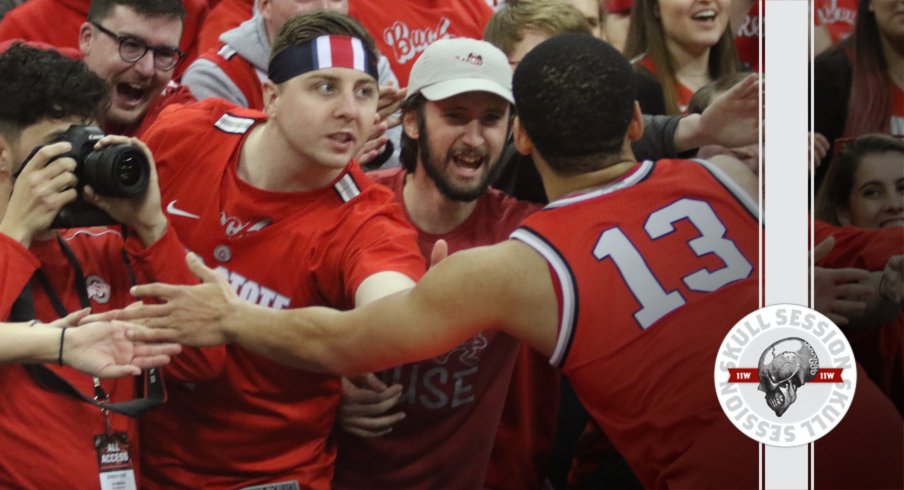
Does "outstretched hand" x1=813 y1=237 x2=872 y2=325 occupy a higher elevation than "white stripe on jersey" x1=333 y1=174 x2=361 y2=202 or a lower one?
lower

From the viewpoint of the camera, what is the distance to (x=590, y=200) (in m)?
1.69

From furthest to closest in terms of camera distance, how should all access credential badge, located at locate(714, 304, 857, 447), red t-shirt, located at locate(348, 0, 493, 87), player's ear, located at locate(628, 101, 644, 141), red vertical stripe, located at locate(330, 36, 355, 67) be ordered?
1. red t-shirt, located at locate(348, 0, 493, 87)
2. red vertical stripe, located at locate(330, 36, 355, 67)
3. player's ear, located at locate(628, 101, 644, 141)
4. all access credential badge, located at locate(714, 304, 857, 447)

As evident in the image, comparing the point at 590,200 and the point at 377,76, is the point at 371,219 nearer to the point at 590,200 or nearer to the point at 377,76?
the point at 377,76

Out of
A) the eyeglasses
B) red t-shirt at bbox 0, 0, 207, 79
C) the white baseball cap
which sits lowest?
the white baseball cap

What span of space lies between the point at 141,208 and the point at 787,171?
87 cm

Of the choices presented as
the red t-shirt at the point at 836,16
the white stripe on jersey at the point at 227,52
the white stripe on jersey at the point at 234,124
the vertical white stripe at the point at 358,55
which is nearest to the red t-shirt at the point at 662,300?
the red t-shirt at the point at 836,16

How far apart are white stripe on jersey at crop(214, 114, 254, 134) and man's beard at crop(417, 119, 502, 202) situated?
0.26m

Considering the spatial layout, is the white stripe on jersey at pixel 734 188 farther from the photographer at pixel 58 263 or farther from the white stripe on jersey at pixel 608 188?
the photographer at pixel 58 263

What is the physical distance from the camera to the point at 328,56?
1834 mm

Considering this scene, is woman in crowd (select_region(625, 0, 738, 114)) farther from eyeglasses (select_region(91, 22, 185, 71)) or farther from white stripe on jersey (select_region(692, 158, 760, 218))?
eyeglasses (select_region(91, 22, 185, 71))

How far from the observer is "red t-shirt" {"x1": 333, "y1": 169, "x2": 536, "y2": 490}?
6.11ft

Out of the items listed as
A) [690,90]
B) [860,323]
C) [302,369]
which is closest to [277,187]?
[302,369]

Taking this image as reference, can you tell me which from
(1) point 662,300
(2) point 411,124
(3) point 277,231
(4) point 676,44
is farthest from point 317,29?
(1) point 662,300

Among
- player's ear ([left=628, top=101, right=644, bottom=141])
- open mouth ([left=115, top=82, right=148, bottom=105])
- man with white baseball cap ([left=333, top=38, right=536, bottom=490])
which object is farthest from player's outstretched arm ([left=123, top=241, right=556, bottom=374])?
open mouth ([left=115, top=82, right=148, bottom=105])
